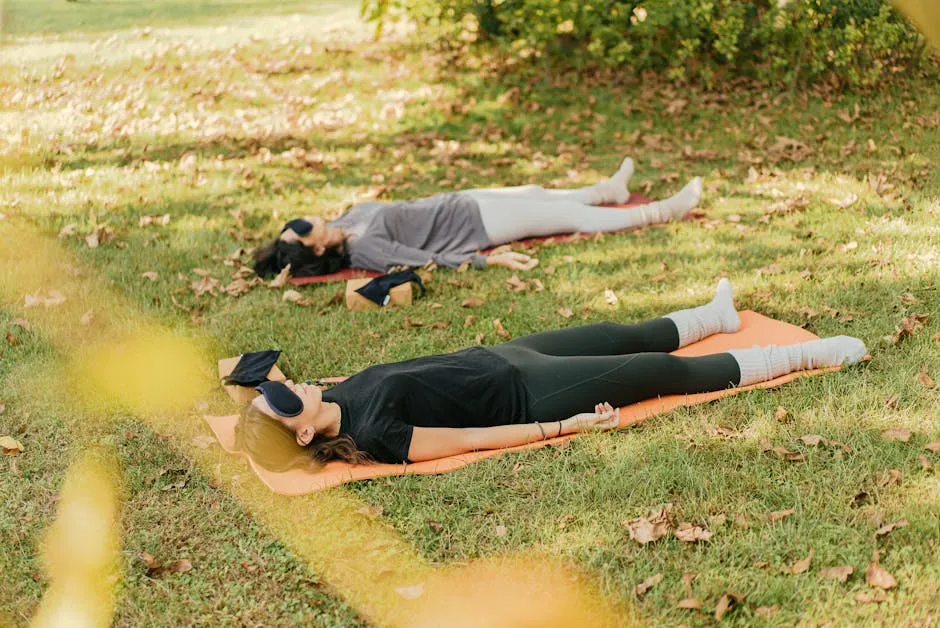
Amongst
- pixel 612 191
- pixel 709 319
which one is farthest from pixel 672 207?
pixel 709 319

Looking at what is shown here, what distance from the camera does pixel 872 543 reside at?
3088mm

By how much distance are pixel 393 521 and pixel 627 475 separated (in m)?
0.97

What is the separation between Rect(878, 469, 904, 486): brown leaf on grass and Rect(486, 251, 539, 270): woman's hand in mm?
2972

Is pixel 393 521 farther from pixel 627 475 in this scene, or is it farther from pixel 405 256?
pixel 405 256

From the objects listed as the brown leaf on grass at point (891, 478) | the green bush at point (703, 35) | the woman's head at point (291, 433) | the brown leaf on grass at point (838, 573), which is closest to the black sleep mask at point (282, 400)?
the woman's head at point (291, 433)

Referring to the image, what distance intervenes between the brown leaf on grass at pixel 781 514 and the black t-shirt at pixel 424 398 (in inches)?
46.2

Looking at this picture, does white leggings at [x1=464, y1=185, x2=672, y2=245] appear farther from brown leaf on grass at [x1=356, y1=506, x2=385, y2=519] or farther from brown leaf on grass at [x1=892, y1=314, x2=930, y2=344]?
brown leaf on grass at [x1=356, y1=506, x2=385, y2=519]

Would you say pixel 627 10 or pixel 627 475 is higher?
pixel 627 10

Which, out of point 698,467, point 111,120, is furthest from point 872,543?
point 111,120

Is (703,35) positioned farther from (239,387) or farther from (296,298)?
(239,387)

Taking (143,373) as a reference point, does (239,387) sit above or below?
above

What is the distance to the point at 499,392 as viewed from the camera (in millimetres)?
4000

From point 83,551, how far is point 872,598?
286 centimetres

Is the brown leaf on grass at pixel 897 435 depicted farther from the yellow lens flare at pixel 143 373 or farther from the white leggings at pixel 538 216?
the yellow lens flare at pixel 143 373
